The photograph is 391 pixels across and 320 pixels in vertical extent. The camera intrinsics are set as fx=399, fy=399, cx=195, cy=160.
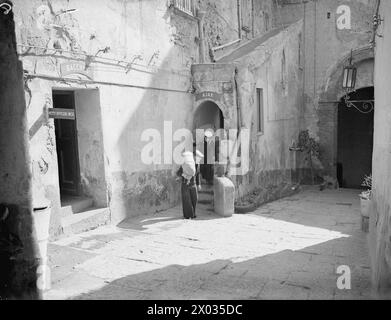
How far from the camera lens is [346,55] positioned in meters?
15.1

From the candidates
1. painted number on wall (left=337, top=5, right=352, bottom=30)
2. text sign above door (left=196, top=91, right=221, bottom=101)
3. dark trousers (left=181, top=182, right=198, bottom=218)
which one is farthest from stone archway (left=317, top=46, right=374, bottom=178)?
dark trousers (left=181, top=182, right=198, bottom=218)

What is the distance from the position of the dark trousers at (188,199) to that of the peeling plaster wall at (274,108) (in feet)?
5.47

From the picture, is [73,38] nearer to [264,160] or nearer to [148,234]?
[148,234]

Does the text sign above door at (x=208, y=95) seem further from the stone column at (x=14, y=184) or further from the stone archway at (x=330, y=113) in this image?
the stone column at (x=14, y=184)

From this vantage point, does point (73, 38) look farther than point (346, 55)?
No

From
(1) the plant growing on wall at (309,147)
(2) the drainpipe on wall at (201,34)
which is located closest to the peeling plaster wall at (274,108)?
(1) the plant growing on wall at (309,147)

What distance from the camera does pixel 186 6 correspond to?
418 inches

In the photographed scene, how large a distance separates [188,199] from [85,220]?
2393 mm

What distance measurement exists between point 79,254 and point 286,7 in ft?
44.5

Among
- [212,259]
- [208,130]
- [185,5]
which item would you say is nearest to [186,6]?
[185,5]

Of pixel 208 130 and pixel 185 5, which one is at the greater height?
pixel 185 5

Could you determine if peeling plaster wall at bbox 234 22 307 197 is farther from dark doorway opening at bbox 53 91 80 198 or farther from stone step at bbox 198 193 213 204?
dark doorway opening at bbox 53 91 80 198

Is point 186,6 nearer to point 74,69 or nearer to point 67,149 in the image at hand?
point 74,69
